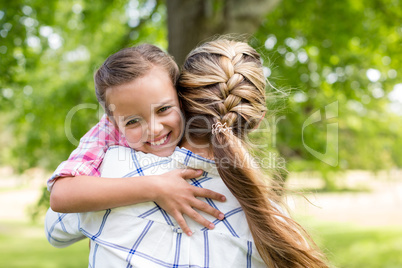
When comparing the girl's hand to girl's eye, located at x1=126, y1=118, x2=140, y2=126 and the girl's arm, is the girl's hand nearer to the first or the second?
the girl's arm

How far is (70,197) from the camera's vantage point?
132 cm

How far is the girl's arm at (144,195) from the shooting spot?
1271mm

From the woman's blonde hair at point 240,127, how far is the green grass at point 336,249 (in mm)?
6035

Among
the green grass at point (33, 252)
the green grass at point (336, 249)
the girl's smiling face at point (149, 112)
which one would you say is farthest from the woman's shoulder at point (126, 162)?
the green grass at point (33, 252)

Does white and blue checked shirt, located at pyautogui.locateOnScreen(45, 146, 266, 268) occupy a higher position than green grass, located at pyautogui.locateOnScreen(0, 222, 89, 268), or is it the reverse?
white and blue checked shirt, located at pyautogui.locateOnScreen(45, 146, 266, 268)

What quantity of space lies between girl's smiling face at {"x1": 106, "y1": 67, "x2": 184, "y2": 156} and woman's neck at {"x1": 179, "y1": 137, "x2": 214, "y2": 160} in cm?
11

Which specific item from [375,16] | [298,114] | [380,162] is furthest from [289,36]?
[380,162]

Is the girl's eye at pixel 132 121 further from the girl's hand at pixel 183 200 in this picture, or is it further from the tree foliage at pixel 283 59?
the tree foliage at pixel 283 59

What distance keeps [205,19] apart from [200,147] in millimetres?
2601

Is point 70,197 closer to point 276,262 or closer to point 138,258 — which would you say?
point 138,258

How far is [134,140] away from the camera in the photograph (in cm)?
151

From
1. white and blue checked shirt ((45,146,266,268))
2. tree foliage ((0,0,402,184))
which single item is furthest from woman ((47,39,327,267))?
tree foliage ((0,0,402,184))

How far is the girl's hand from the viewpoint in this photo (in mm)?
1273

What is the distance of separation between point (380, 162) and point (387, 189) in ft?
36.4
